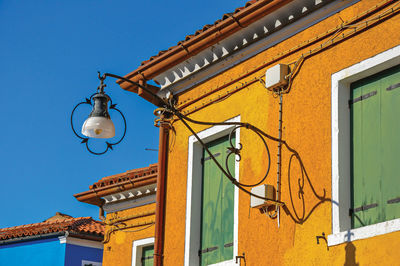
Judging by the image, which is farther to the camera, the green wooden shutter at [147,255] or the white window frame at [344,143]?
the green wooden shutter at [147,255]

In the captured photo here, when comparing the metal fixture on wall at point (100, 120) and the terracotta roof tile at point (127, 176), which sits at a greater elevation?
the terracotta roof tile at point (127, 176)

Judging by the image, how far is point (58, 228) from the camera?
71.3ft

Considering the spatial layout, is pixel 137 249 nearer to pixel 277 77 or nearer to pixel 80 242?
pixel 80 242

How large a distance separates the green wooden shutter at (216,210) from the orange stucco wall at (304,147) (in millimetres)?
403

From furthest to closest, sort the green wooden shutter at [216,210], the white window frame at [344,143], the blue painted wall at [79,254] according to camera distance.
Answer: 1. the blue painted wall at [79,254]
2. the green wooden shutter at [216,210]
3. the white window frame at [344,143]

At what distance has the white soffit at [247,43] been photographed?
9852 mm

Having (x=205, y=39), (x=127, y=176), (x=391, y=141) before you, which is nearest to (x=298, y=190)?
(x=391, y=141)

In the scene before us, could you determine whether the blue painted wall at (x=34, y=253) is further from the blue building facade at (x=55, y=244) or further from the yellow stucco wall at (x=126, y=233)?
the yellow stucco wall at (x=126, y=233)

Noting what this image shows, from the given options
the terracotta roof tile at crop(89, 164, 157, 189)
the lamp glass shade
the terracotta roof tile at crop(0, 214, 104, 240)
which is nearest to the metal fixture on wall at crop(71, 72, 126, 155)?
the lamp glass shade

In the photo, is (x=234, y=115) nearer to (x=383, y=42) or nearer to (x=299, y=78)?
(x=299, y=78)

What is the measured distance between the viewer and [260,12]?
1023 cm

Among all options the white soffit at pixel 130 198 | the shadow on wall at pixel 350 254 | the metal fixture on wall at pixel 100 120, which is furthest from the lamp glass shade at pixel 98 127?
the white soffit at pixel 130 198

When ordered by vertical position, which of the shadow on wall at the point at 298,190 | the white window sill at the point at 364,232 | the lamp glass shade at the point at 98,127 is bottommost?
the white window sill at the point at 364,232

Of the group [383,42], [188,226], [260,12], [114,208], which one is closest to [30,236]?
[114,208]
